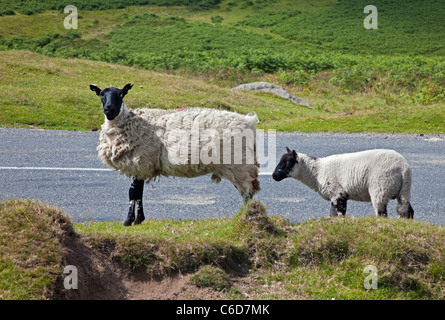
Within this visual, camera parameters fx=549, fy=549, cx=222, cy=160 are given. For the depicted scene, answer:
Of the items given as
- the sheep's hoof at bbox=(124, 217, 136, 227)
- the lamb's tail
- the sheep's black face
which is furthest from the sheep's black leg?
the sheep's hoof at bbox=(124, 217, 136, 227)

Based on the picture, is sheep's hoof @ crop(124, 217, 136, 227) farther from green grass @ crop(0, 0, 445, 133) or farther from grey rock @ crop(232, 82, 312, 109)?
grey rock @ crop(232, 82, 312, 109)

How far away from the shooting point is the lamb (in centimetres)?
765

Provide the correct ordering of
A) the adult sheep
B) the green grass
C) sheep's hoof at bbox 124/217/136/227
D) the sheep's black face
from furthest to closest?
the green grass < the sheep's black face < sheep's hoof at bbox 124/217/136/227 < the adult sheep

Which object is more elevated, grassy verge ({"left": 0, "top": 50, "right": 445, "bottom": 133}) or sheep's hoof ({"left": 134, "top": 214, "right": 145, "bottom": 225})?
grassy verge ({"left": 0, "top": 50, "right": 445, "bottom": 133})

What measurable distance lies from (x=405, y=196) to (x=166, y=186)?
223 inches

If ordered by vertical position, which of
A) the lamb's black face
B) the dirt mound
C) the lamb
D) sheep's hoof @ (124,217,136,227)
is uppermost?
the lamb's black face

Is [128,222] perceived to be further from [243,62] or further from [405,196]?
[243,62]

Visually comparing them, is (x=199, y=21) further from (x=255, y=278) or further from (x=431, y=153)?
(x=255, y=278)

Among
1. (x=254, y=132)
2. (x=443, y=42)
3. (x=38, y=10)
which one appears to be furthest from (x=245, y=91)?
(x=38, y=10)

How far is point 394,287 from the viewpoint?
19.4 feet

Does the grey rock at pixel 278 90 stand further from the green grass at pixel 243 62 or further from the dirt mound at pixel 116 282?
the dirt mound at pixel 116 282

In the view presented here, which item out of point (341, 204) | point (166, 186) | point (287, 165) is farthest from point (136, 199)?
point (166, 186)

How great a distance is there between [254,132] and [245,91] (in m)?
18.8

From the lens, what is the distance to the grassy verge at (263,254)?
5.67 meters
